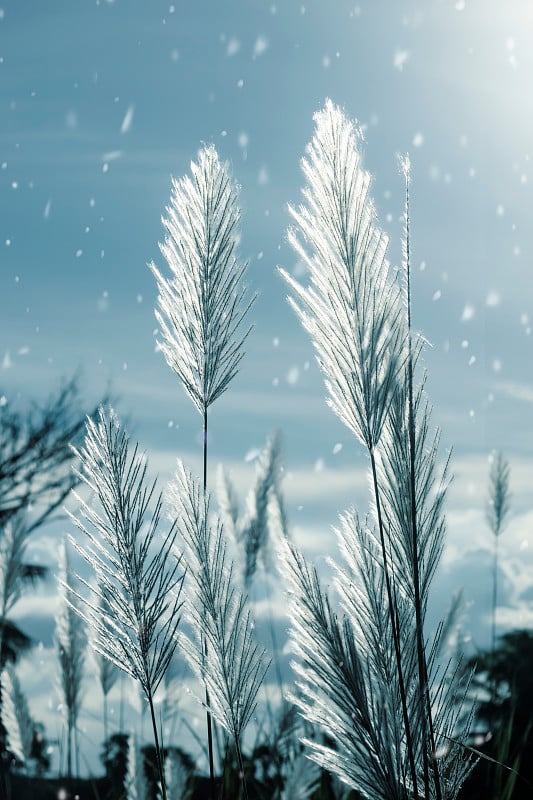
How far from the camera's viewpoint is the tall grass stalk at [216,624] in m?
1.07

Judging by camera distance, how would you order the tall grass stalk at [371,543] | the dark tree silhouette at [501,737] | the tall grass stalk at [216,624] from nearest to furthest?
the tall grass stalk at [371,543], the tall grass stalk at [216,624], the dark tree silhouette at [501,737]

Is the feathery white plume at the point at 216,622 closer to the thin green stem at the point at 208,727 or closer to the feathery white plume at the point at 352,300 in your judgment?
the thin green stem at the point at 208,727

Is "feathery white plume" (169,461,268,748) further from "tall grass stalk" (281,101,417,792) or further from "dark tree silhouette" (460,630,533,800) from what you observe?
"dark tree silhouette" (460,630,533,800)

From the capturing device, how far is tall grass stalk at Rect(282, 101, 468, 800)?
85 cm

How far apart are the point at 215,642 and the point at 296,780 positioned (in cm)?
21

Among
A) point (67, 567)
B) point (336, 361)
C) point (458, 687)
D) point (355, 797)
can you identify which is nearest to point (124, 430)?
point (336, 361)

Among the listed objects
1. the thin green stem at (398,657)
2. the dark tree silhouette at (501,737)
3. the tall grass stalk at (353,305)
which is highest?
the tall grass stalk at (353,305)

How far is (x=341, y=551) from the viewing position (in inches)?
38.8

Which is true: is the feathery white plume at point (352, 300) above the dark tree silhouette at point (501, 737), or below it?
above

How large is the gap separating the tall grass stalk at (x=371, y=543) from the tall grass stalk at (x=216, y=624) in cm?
16

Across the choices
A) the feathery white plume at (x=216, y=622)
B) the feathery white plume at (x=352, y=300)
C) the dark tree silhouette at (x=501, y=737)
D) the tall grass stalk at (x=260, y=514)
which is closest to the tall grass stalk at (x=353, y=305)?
the feathery white plume at (x=352, y=300)

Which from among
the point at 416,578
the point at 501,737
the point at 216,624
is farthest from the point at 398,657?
the point at 501,737

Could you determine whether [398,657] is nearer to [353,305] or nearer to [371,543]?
[371,543]

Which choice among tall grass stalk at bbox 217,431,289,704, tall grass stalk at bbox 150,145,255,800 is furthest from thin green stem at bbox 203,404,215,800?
tall grass stalk at bbox 217,431,289,704
